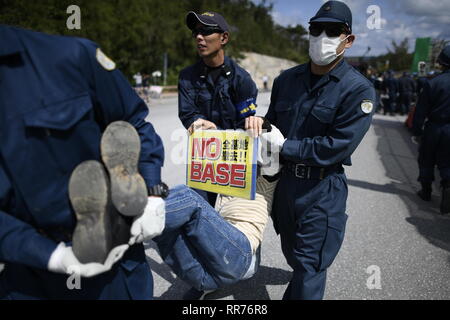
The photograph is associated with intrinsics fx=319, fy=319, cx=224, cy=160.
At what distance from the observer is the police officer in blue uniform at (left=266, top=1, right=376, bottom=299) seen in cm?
193

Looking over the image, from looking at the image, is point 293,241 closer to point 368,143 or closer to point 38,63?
point 38,63

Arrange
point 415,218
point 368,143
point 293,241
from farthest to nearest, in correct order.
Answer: point 368,143, point 415,218, point 293,241

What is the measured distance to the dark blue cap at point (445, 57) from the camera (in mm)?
4258

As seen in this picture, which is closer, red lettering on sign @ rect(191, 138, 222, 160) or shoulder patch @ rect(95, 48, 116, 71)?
shoulder patch @ rect(95, 48, 116, 71)

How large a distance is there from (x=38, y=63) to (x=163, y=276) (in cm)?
226

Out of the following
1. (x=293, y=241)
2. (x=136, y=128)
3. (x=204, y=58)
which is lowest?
(x=293, y=241)

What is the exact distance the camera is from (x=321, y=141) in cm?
192

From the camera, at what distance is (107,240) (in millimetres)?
1166

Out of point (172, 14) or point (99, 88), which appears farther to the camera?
point (172, 14)

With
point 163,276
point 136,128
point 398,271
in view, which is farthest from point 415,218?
point 136,128

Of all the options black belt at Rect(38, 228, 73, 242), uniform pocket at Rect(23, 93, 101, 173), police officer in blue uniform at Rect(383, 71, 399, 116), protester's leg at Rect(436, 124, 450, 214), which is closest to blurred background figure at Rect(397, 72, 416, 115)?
police officer in blue uniform at Rect(383, 71, 399, 116)

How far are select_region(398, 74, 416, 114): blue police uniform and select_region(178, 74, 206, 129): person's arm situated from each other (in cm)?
1473

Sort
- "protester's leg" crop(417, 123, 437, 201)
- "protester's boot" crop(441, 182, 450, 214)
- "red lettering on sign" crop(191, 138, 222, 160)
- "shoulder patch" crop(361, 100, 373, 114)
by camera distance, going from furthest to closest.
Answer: "protester's leg" crop(417, 123, 437, 201) < "protester's boot" crop(441, 182, 450, 214) < "red lettering on sign" crop(191, 138, 222, 160) < "shoulder patch" crop(361, 100, 373, 114)

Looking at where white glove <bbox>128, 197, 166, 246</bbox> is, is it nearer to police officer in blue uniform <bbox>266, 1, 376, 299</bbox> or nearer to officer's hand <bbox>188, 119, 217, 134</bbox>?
police officer in blue uniform <bbox>266, 1, 376, 299</bbox>
